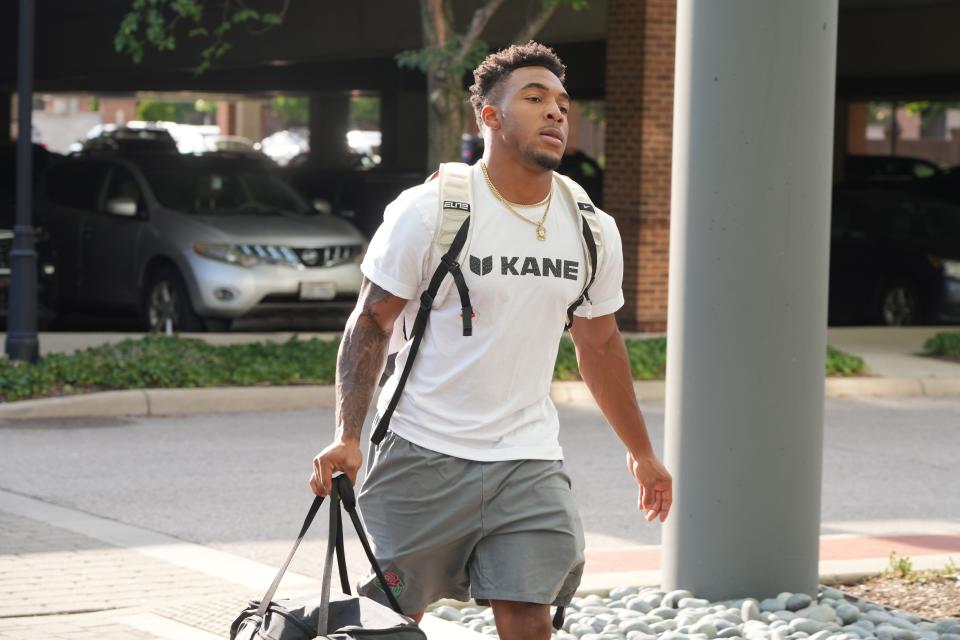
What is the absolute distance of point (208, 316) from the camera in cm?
1622

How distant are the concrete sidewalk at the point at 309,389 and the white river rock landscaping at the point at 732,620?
235 inches

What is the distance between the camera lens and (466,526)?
4.37 m

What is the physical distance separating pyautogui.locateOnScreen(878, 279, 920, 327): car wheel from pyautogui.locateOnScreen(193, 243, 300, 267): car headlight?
7.43 m

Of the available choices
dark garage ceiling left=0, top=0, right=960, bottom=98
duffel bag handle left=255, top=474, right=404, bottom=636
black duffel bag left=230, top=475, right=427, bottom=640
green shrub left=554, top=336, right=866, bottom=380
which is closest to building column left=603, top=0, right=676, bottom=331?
green shrub left=554, top=336, right=866, bottom=380

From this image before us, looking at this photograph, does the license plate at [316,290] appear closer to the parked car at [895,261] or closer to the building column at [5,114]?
the parked car at [895,261]

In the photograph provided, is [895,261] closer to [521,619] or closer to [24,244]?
[24,244]

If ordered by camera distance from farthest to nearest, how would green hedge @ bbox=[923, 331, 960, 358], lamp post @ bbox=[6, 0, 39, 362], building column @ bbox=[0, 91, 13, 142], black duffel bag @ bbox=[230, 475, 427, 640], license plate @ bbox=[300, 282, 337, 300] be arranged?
building column @ bbox=[0, 91, 13, 142] → license plate @ bbox=[300, 282, 337, 300] → green hedge @ bbox=[923, 331, 960, 358] → lamp post @ bbox=[6, 0, 39, 362] → black duffel bag @ bbox=[230, 475, 427, 640]

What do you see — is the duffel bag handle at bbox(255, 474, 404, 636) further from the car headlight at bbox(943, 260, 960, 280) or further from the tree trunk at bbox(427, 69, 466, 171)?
the car headlight at bbox(943, 260, 960, 280)

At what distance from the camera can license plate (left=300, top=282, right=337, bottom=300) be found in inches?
653

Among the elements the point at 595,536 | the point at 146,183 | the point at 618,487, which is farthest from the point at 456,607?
the point at 146,183

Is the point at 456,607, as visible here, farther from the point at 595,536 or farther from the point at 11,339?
the point at 11,339

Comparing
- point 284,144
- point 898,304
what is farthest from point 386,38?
point 284,144

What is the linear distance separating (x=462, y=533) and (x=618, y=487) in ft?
18.1

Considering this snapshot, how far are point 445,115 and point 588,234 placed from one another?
1066 cm
